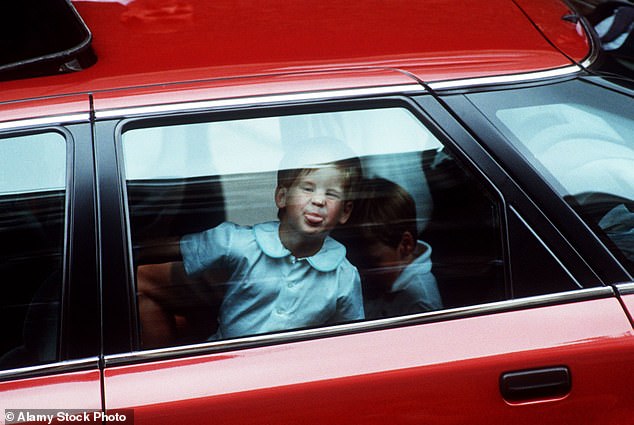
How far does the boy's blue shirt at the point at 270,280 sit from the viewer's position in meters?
2.05

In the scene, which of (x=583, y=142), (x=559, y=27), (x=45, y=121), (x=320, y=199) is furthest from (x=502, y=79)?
(x=45, y=121)

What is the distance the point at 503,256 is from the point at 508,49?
55cm

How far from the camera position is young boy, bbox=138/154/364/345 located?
206cm

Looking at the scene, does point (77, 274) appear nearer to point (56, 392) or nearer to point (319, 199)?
point (56, 392)

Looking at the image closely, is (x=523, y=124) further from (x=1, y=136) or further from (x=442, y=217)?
(x=1, y=136)

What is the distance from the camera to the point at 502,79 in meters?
2.18

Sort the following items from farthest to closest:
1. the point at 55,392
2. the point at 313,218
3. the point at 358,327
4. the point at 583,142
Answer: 1. the point at 583,142
2. the point at 313,218
3. the point at 358,327
4. the point at 55,392

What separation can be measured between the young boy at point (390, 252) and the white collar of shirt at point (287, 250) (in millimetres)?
41

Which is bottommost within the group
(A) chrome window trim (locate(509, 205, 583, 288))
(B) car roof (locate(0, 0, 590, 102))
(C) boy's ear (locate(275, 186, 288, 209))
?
(A) chrome window trim (locate(509, 205, 583, 288))

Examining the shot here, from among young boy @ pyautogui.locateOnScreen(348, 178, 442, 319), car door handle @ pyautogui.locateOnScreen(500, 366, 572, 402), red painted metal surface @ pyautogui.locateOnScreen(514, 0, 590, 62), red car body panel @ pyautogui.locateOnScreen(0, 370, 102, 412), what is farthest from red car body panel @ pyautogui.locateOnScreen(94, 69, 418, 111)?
car door handle @ pyautogui.locateOnScreen(500, 366, 572, 402)

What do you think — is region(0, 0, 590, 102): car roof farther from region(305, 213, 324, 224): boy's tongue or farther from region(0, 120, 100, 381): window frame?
region(305, 213, 324, 224): boy's tongue

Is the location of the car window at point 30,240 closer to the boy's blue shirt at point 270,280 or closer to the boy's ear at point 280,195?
the boy's blue shirt at point 270,280

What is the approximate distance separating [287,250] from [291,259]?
3 cm

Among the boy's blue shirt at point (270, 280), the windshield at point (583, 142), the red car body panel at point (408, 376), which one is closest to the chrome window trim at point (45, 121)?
the boy's blue shirt at point (270, 280)
